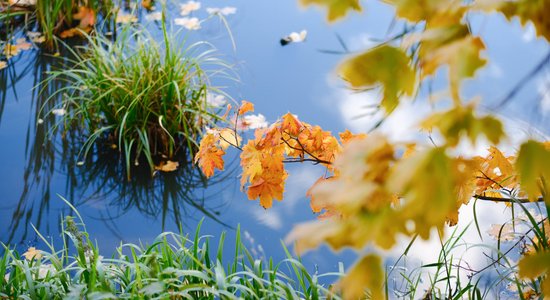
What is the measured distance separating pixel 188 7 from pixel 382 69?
396 centimetres

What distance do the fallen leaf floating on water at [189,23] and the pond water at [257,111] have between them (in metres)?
0.05

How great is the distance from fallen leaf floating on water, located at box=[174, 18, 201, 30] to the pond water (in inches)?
1.9

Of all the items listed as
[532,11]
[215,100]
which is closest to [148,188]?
[215,100]

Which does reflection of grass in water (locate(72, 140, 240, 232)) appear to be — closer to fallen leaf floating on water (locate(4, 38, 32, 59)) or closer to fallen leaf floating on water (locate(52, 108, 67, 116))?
fallen leaf floating on water (locate(52, 108, 67, 116))

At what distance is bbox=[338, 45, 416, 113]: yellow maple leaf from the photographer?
2.85 feet

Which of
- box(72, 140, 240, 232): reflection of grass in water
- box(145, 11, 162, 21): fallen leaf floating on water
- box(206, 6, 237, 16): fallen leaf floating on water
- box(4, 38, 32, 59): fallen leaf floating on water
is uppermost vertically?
box(206, 6, 237, 16): fallen leaf floating on water

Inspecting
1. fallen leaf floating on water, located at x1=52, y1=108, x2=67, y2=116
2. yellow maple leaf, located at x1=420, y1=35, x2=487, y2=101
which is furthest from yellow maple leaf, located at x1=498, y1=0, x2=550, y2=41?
fallen leaf floating on water, located at x1=52, y1=108, x2=67, y2=116

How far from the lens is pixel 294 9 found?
465 cm

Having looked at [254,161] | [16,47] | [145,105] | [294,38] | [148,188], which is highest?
[294,38]

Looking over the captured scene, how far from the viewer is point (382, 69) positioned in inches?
34.4

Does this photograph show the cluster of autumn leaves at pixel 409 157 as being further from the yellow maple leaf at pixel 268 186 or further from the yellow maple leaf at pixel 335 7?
the yellow maple leaf at pixel 268 186

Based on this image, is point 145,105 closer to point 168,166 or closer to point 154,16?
point 168,166

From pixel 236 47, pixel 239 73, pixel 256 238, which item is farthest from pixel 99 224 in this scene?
pixel 236 47

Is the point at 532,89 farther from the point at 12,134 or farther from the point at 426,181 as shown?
the point at 426,181
